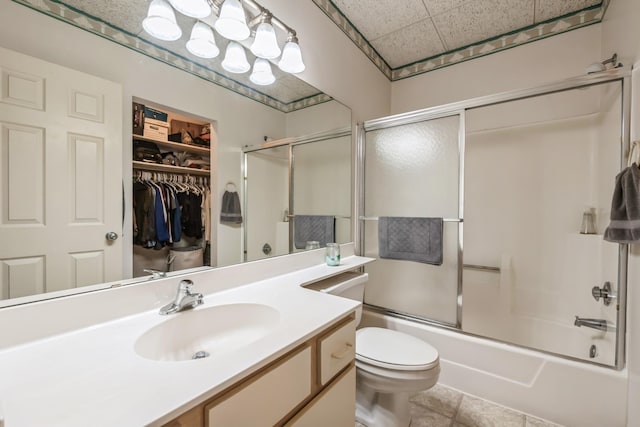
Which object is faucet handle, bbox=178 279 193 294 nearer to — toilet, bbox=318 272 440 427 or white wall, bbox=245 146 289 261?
white wall, bbox=245 146 289 261

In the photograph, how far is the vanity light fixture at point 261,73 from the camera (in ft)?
4.15

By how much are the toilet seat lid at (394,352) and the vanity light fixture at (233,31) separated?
1426 mm

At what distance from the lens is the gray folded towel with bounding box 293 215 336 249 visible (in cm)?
152

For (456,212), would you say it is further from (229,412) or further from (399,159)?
(229,412)

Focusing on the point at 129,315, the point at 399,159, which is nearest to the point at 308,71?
the point at 399,159

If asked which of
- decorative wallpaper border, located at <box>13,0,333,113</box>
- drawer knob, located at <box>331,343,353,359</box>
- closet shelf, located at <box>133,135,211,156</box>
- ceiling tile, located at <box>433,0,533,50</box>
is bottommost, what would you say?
drawer knob, located at <box>331,343,353,359</box>

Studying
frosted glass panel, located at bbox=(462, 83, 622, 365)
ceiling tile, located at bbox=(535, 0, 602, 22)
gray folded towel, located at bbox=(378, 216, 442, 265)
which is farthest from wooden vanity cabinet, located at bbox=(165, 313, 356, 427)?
ceiling tile, located at bbox=(535, 0, 602, 22)

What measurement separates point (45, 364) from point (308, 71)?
1601 millimetres

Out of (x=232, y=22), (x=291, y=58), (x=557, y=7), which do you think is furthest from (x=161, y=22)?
(x=557, y=7)

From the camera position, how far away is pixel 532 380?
1.41 metres

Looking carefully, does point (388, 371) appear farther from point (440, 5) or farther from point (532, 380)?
point (440, 5)

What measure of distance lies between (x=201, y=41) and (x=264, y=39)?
0.94 feet

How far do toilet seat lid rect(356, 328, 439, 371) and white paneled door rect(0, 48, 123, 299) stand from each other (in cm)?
108

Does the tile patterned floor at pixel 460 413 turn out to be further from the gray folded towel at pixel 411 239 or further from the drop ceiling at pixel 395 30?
the drop ceiling at pixel 395 30
